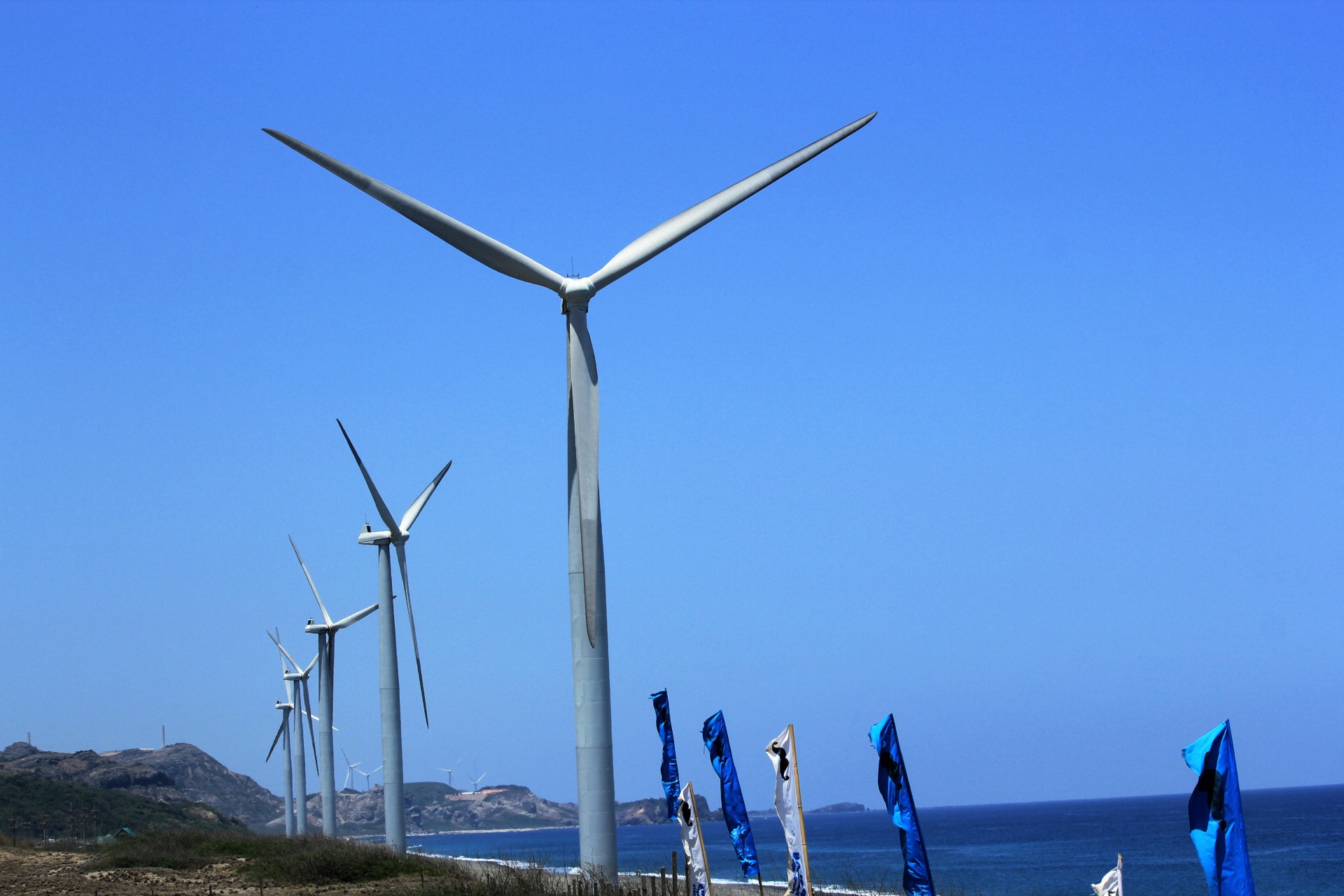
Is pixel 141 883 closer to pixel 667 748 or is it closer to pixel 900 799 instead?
pixel 667 748

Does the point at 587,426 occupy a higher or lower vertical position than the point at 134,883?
higher

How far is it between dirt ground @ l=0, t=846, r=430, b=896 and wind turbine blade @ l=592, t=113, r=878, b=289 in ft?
55.4

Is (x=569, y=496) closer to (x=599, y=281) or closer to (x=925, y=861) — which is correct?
(x=599, y=281)

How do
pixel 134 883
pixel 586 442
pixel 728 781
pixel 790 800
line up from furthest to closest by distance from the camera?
pixel 134 883 < pixel 728 781 < pixel 586 442 < pixel 790 800

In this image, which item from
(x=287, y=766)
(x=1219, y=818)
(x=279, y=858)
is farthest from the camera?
(x=287, y=766)

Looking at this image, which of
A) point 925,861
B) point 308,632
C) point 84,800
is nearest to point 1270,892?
point 308,632

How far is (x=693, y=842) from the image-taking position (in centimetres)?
2483

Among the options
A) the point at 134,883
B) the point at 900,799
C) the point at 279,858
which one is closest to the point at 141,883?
the point at 134,883

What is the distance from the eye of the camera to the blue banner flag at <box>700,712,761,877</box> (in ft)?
89.6

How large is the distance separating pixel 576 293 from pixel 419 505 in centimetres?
2629

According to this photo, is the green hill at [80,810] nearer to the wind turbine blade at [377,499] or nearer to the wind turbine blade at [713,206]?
the wind turbine blade at [377,499]

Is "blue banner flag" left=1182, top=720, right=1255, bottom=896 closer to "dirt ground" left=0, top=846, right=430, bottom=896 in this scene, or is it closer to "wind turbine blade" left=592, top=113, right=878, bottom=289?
"wind turbine blade" left=592, top=113, right=878, bottom=289

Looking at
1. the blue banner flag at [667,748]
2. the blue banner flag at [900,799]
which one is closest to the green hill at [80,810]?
the blue banner flag at [667,748]

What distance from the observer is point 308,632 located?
61.9m
